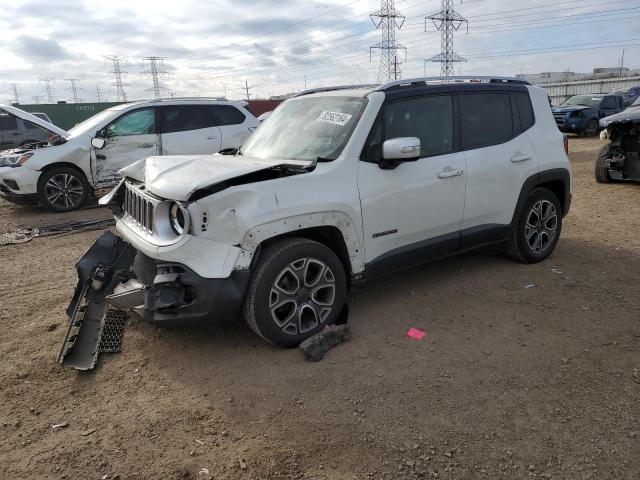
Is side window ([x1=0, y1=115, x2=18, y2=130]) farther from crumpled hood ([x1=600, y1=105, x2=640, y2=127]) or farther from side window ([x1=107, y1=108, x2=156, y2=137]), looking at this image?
crumpled hood ([x1=600, y1=105, x2=640, y2=127])

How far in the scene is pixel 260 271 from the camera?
→ 3.39 metres

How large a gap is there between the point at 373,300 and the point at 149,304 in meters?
1.98

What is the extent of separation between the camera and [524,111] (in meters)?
5.09

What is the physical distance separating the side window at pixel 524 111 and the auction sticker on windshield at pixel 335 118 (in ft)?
6.61

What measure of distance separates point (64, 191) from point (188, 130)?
2432mm

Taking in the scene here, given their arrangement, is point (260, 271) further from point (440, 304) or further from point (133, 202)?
point (440, 304)

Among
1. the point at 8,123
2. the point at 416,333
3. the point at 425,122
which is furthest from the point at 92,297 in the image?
the point at 8,123

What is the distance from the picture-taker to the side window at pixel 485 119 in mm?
4594

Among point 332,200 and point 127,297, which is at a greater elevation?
point 332,200

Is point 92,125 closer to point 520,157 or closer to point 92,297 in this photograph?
point 92,297

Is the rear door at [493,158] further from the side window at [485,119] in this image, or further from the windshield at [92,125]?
the windshield at [92,125]

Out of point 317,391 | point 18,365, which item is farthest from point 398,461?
point 18,365

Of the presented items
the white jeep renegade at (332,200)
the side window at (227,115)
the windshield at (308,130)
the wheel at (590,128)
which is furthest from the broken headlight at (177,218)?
the wheel at (590,128)

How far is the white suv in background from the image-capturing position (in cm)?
878
